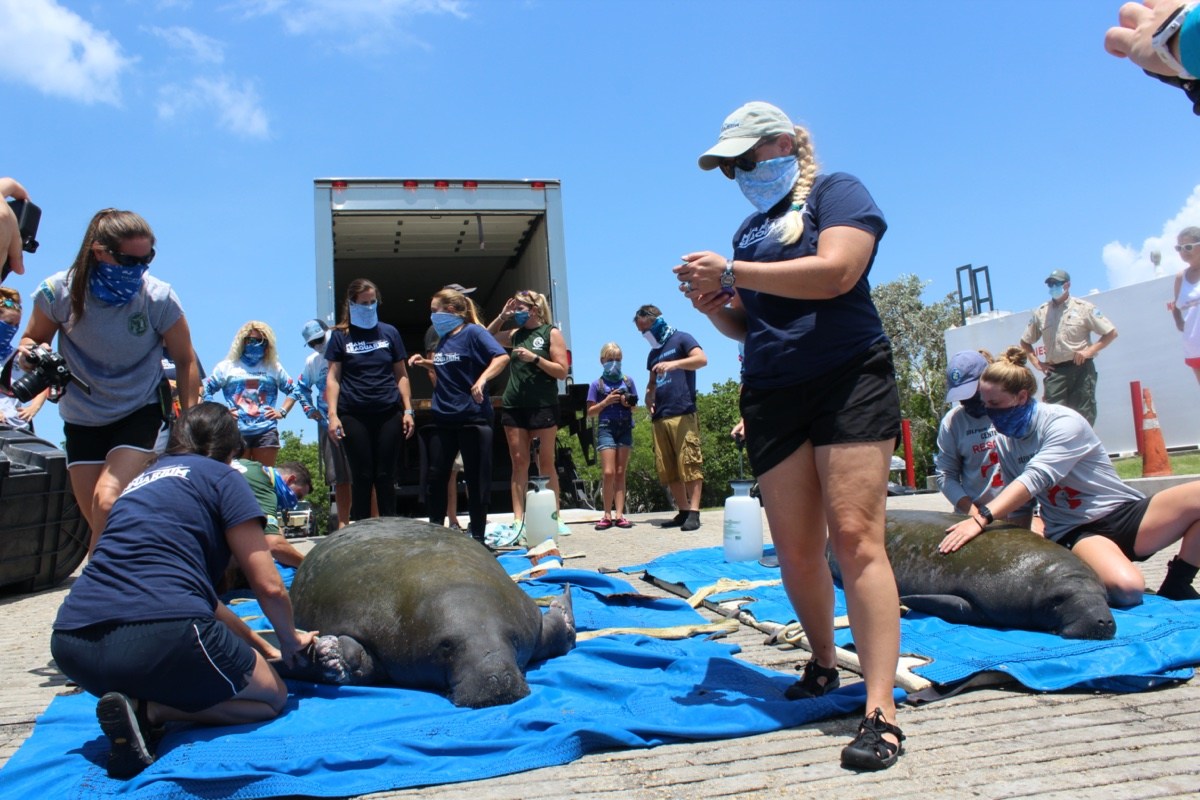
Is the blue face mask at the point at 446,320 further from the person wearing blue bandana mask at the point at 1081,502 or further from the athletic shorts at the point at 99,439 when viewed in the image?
the person wearing blue bandana mask at the point at 1081,502

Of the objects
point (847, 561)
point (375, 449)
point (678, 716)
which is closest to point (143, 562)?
point (678, 716)

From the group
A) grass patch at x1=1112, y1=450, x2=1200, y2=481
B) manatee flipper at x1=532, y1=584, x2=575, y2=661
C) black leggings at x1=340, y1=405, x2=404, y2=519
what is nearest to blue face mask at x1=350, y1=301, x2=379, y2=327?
black leggings at x1=340, y1=405, x2=404, y2=519

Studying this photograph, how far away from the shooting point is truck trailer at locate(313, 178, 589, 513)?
37.7 ft

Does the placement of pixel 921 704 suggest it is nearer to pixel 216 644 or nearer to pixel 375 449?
pixel 216 644

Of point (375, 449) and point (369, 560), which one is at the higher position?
point (375, 449)

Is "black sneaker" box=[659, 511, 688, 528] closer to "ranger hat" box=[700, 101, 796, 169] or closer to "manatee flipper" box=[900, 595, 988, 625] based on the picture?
"manatee flipper" box=[900, 595, 988, 625]

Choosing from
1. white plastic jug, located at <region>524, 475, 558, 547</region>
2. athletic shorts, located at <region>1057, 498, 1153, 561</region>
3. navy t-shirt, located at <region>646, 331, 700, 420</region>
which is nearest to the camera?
athletic shorts, located at <region>1057, 498, 1153, 561</region>

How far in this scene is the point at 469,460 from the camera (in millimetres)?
7777

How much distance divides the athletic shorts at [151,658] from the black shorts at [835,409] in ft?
6.14

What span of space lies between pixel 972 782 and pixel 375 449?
224 inches

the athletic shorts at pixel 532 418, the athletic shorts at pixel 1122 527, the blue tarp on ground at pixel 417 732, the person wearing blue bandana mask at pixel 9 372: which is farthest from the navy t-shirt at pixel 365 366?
the athletic shorts at pixel 1122 527

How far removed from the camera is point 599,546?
8.51 meters

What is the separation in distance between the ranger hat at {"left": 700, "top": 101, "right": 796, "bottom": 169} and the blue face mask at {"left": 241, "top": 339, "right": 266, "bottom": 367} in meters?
5.98

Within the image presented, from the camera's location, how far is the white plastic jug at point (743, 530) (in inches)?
269
